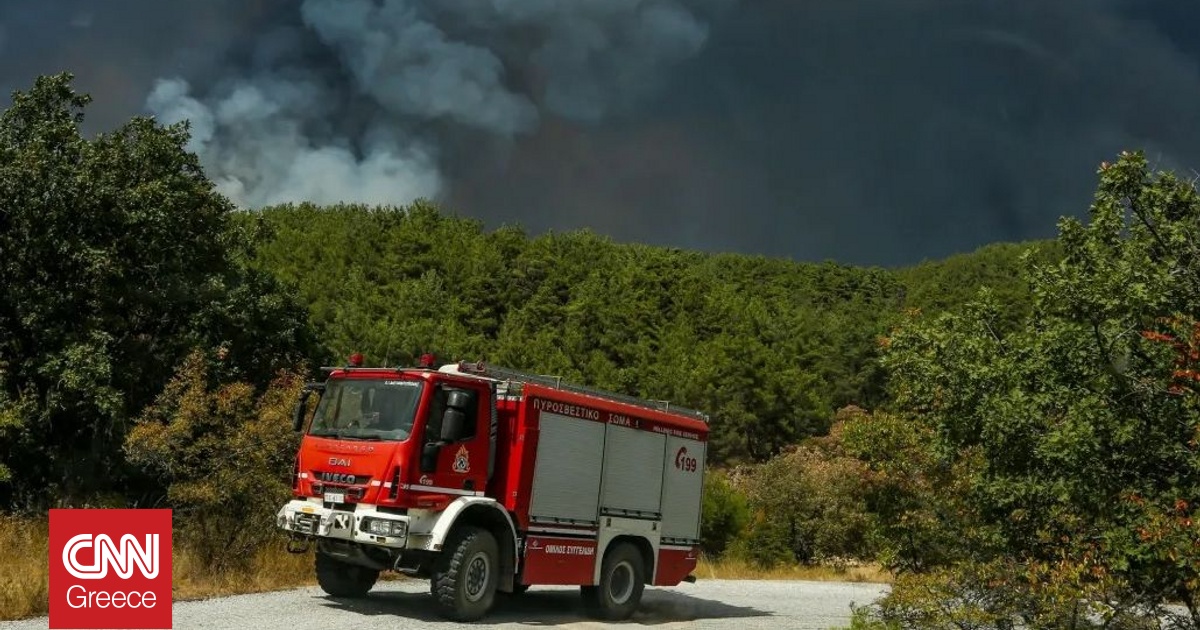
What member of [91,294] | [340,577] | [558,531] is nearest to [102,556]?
[340,577]

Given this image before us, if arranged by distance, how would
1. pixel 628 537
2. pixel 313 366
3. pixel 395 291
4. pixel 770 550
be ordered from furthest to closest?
pixel 395 291, pixel 770 550, pixel 313 366, pixel 628 537

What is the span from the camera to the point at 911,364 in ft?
41.3

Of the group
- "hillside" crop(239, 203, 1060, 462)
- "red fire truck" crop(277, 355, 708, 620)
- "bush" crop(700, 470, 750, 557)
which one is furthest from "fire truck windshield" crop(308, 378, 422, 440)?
"bush" crop(700, 470, 750, 557)

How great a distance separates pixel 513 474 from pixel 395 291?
6937cm

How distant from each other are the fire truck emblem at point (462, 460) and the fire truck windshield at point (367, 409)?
2.23 feet

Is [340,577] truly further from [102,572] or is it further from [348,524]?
[102,572]

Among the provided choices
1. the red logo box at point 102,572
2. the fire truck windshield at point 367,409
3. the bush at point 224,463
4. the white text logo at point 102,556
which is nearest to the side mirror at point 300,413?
the fire truck windshield at point 367,409

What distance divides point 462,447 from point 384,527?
1.36 meters

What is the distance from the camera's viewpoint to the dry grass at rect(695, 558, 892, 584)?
27761 mm

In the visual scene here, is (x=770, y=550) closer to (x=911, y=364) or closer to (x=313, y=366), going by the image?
(x=313, y=366)

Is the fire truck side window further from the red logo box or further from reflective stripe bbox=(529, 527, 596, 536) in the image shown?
the red logo box

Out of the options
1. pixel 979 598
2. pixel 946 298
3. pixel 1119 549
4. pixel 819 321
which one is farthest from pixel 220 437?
pixel 946 298

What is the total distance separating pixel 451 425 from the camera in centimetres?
1216

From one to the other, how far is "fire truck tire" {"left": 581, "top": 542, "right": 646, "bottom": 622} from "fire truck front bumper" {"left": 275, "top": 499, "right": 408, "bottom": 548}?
11.6 ft
